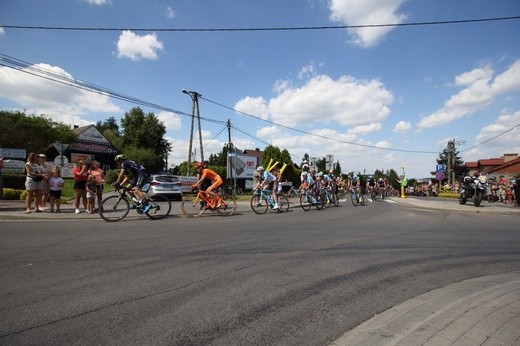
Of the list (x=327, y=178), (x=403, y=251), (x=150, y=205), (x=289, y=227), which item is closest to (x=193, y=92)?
(x=327, y=178)

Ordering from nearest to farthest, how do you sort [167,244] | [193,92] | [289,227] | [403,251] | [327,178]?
1. [403,251]
2. [167,244]
3. [289,227]
4. [327,178]
5. [193,92]

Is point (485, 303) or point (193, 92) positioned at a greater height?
point (193, 92)

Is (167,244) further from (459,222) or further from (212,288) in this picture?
(459,222)

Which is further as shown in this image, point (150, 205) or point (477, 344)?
point (150, 205)

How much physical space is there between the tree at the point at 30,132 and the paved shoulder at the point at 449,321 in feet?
139

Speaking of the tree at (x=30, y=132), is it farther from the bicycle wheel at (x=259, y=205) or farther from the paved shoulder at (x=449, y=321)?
the paved shoulder at (x=449, y=321)

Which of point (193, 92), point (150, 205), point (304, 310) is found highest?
point (193, 92)

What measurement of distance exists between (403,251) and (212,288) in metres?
3.68

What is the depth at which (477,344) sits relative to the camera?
92.9 inches

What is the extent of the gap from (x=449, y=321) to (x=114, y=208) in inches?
349

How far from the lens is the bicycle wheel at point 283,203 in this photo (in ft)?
41.3

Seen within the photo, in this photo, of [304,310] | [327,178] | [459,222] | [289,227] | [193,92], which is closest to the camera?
[304,310]

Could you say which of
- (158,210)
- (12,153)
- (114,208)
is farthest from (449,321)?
(12,153)

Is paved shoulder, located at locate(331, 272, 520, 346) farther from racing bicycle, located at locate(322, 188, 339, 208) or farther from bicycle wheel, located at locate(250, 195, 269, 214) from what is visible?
racing bicycle, located at locate(322, 188, 339, 208)
